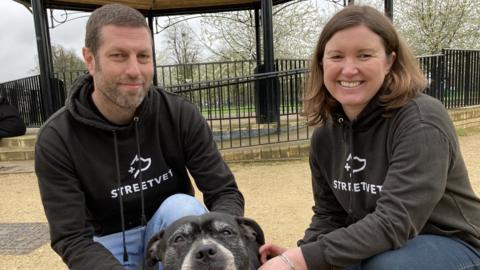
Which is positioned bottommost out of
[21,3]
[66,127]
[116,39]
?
[66,127]

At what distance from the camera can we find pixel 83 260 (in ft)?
8.59

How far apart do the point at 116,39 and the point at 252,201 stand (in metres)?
3.75

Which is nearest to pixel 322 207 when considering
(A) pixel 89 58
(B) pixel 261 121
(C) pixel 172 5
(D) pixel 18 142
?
(A) pixel 89 58

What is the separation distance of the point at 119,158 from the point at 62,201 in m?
0.45

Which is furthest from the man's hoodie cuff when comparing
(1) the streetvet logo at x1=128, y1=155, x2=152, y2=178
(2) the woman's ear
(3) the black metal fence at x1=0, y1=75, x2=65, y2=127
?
(3) the black metal fence at x1=0, y1=75, x2=65, y2=127

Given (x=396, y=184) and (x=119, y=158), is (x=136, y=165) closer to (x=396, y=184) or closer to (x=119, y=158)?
(x=119, y=158)

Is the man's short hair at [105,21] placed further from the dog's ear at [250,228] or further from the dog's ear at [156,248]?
the dog's ear at [250,228]

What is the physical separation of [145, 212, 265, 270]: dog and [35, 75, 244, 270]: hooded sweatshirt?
0.24 m

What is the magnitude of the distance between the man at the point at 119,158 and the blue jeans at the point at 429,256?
1108mm

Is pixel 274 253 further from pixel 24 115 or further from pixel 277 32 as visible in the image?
pixel 277 32

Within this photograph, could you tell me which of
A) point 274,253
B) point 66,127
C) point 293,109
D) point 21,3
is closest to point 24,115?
point 21,3

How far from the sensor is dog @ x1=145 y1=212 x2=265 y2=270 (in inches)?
89.9

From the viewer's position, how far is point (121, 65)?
9.03ft

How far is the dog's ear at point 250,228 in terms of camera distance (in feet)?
8.96
